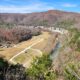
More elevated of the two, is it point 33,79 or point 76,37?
point 33,79

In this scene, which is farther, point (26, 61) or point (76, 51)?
point (76, 51)

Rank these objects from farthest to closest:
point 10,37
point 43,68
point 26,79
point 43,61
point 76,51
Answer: point 10,37 → point 76,51 → point 43,61 → point 43,68 → point 26,79

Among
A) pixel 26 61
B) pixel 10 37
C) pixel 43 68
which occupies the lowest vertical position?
pixel 10 37

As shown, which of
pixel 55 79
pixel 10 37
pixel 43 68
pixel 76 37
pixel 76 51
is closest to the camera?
pixel 55 79

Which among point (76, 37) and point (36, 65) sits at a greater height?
point (36, 65)

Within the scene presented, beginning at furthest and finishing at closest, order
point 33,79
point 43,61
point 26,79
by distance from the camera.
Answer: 1. point 43,61
2. point 33,79
3. point 26,79

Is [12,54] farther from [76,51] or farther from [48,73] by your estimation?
[48,73]

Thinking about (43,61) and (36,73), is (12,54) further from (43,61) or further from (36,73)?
(36,73)

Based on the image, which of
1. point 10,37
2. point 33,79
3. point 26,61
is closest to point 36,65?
point 33,79

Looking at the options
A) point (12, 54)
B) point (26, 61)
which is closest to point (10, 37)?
point (12, 54)
